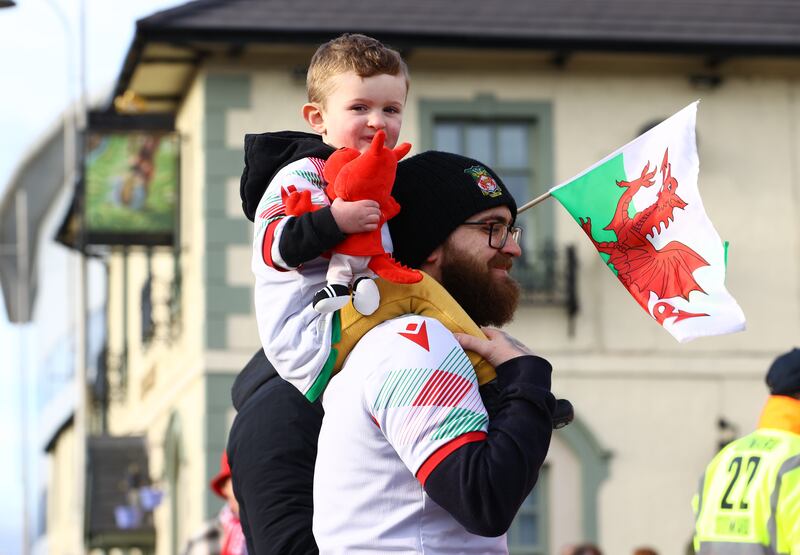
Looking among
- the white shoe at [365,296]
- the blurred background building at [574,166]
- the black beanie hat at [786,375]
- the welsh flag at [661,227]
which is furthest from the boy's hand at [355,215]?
the blurred background building at [574,166]

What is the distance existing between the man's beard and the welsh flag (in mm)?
397

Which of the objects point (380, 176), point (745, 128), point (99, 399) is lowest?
point (99, 399)

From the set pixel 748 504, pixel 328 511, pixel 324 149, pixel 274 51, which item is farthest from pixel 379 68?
pixel 274 51

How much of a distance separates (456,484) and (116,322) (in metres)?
34.7

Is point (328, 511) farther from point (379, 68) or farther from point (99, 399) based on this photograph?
point (99, 399)

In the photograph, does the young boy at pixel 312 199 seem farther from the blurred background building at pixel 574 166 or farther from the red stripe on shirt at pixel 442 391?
the blurred background building at pixel 574 166

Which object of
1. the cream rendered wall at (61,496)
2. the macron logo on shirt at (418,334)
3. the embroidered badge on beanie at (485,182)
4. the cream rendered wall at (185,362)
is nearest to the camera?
the macron logo on shirt at (418,334)

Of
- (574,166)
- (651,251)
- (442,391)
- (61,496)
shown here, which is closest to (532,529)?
(574,166)

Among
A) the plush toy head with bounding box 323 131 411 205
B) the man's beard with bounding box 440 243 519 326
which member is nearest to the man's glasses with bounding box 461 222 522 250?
the man's beard with bounding box 440 243 519 326

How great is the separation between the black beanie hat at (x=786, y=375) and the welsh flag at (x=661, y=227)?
2702 millimetres

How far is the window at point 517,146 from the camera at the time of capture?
22.7m

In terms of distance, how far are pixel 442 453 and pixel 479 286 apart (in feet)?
2.05

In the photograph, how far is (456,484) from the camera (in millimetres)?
4453

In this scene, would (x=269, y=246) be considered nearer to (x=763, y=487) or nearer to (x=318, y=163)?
(x=318, y=163)
